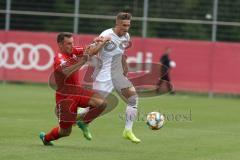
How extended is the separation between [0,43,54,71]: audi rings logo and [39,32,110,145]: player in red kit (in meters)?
20.5

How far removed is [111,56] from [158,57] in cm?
1871

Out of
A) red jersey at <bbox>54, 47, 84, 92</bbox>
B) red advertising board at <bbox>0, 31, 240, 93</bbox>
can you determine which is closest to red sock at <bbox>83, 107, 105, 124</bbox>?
red jersey at <bbox>54, 47, 84, 92</bbox>

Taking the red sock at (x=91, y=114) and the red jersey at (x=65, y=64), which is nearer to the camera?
the red jersey at (x=65, y=64)

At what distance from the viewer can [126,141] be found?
13984 mm

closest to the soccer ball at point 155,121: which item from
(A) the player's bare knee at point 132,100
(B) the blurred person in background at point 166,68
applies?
(A) the player's bare knee at point 132,100

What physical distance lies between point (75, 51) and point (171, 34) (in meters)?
22.4

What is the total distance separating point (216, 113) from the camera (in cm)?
2191

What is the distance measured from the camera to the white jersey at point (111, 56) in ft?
45.8

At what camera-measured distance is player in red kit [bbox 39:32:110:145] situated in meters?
12.8

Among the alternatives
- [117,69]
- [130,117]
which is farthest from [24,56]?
[130,117]

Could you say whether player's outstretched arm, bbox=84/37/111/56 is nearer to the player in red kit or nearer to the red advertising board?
the player in red kit

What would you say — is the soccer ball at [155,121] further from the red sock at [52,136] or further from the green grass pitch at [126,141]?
the red sock at [52,136]

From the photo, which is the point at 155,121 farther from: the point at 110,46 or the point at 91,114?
the point at 110,46

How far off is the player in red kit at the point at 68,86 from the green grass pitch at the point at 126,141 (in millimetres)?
→ 345
